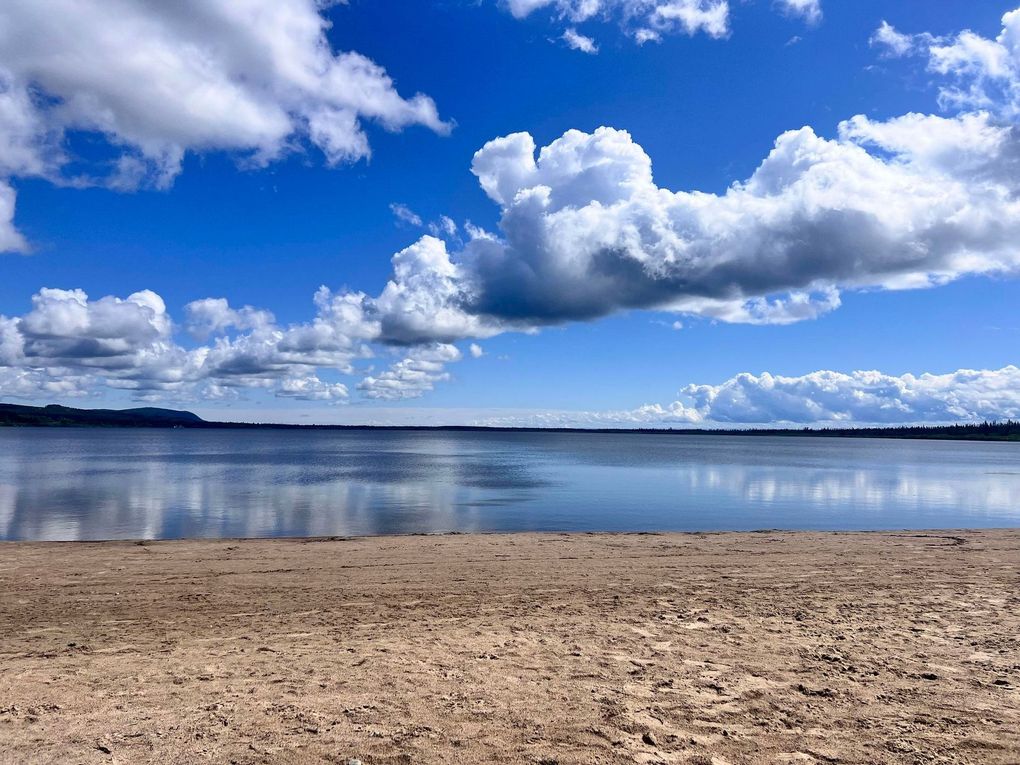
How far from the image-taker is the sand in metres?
5.84

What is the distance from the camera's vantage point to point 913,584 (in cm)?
1266

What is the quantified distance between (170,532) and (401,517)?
28.5ft

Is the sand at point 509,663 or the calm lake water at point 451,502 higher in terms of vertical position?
the sand at point 509,663

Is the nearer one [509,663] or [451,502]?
[509,663]

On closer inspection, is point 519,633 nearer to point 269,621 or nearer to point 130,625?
point 269,621

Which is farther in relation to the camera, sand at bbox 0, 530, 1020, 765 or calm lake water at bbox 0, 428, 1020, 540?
calm lake water at bbox 0, 428, 1020, 540

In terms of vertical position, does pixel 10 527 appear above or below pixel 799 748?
below

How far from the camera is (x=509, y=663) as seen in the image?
25.7ft

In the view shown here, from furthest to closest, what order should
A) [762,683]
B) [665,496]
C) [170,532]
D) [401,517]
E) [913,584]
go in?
[665,496] < [401,517] < [170,532] < [913,584] < [762,683]

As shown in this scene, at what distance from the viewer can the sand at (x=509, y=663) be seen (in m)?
5.84

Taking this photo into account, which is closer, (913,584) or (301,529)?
(913,584)

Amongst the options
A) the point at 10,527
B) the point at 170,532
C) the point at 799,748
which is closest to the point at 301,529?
the point at 170,532

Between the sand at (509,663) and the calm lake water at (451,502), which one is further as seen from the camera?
the calm lake water at (451,502)

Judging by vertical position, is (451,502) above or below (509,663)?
below
